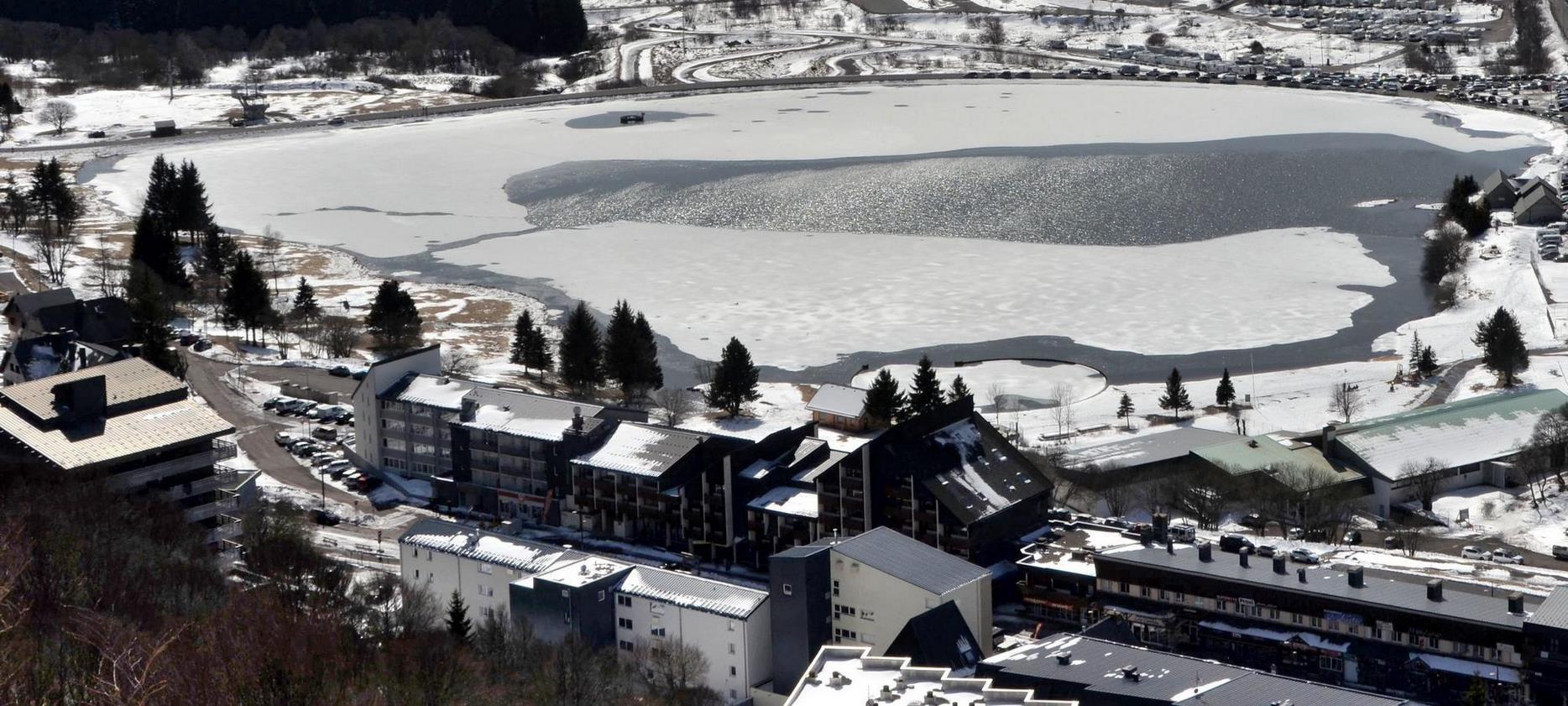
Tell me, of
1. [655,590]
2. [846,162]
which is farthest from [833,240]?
[655,590]

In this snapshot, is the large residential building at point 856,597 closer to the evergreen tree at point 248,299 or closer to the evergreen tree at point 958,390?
the evergreen tree at point 958,390

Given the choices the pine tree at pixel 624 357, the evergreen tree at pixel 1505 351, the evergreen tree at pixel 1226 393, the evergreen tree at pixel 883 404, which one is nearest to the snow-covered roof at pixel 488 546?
the evergreen tree at pixel 883 404

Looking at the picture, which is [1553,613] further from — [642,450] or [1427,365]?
[1427,365]

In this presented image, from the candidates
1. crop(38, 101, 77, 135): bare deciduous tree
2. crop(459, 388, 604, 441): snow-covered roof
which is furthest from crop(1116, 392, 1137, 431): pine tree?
crop(38, 101, 77, 135): bare deciduous tree

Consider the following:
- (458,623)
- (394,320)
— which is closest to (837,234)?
(394,320)

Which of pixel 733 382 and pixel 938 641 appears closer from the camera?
pixel 938 641
